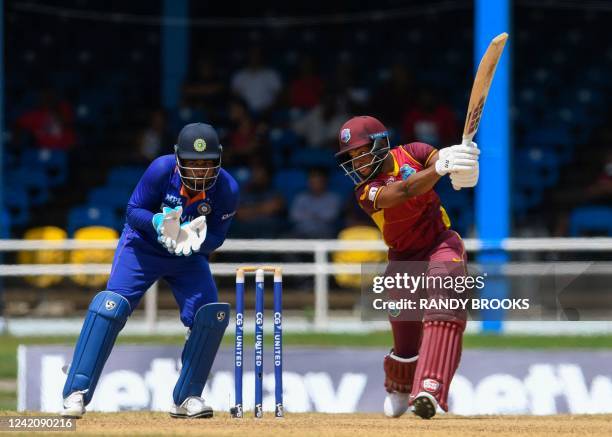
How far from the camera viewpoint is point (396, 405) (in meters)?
9.09

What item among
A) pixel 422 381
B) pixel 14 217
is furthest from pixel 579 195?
pixel 422 381

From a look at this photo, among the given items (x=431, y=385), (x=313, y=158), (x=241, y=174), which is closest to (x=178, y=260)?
(x=431, y=385)

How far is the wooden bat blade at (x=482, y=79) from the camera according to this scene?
304 inches

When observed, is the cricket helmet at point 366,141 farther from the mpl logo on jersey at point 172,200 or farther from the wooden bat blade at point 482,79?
the mpl logo on jersey at point 172,200

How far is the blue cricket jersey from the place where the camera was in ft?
27.5

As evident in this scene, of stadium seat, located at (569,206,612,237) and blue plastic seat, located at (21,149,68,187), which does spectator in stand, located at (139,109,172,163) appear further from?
stadium seat, located at (569,206,612,237)

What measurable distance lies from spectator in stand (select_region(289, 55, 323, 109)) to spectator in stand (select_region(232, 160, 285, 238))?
1.74 metres

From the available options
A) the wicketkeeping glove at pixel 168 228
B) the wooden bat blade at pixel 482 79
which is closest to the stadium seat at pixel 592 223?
the wooden bat blade at pixel 482 79

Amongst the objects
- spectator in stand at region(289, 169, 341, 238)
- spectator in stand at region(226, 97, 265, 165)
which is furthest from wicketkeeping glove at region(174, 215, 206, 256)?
spectator in stand at region(226, 97, 265, 165)

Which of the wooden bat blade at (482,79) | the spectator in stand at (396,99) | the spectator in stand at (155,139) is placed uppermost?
the spectator in stand at (396,99)

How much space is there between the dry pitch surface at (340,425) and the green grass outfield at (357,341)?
331 cm

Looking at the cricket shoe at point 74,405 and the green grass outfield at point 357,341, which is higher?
the green grass outfield at point 357,341

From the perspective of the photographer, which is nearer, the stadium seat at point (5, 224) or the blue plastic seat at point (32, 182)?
the stadium seat at point (5, 224)

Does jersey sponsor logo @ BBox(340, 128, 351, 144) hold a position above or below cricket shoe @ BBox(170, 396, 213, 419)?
above
